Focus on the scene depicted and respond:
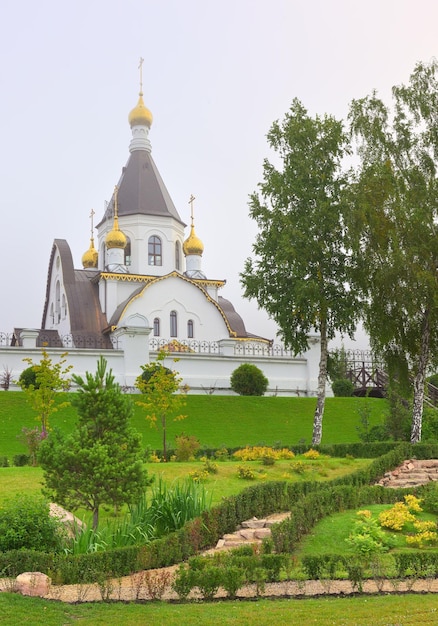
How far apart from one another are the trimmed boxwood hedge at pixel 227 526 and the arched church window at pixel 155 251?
25286mm

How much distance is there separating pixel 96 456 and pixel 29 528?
124 centimetres

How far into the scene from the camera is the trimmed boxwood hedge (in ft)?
28.7

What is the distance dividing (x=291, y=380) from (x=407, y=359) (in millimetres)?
8969

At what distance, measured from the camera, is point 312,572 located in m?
8.56

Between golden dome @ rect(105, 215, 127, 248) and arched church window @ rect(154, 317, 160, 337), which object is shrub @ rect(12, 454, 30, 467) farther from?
golden dome @ rect(105, 215, 127, 248)

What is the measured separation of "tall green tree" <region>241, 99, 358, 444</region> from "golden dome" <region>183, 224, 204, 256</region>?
1779cm

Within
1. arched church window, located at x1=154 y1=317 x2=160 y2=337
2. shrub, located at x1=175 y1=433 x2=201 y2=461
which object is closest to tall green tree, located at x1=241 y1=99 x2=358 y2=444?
shrub, located at x1=175 y1=433 x2=201 y2=461

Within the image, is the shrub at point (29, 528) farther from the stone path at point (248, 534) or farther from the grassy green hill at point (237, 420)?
the grassy green hill at point (237, 420)

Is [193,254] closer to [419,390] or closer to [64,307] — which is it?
[64,307]

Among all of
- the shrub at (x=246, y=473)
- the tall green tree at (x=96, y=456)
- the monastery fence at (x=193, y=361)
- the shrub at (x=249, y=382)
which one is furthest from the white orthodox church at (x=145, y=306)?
the tall green tree at (x=96, y=456)

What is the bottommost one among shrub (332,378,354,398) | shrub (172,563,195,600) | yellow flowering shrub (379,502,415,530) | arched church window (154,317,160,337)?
shrub (172,563,195,600)

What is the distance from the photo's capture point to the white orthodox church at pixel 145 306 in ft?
92.6

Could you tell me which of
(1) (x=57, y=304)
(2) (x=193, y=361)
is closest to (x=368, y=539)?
(2) (x=193, y=361)

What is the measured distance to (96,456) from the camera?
10.0 metres
